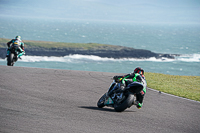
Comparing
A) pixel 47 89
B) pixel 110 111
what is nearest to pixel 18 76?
pixel 47 89

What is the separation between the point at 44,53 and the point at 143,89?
319ft

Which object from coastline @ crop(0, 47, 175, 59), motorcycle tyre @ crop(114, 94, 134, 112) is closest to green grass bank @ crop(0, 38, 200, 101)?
motorcycle tyre @ crop(114, 94, 134, 112)

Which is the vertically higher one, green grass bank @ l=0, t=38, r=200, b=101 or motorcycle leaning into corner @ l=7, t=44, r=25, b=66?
motorcycle leaning into corner @ l=7, t=44, r=25, b=66

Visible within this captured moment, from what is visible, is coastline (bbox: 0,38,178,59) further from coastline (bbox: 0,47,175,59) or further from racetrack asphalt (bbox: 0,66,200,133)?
racetrack asphalt (bbox: 0,66,200,133)

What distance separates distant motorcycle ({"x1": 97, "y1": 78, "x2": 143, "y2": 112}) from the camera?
973cm

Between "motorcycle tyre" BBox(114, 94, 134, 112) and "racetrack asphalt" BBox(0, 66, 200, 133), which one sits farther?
"motorcycle tyre" BBox(114, 94, 134, 112)

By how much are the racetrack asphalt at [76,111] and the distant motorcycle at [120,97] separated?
0.74ft

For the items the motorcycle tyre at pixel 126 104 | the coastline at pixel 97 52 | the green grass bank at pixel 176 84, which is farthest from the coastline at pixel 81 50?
the motorcycle tyre at pixel 126 104

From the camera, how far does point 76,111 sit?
31.9 feet

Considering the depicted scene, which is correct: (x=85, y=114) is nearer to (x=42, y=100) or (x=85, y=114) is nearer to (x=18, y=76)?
(x=42, y=100)

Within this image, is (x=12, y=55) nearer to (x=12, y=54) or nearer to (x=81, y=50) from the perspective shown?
(x=12, y=54)

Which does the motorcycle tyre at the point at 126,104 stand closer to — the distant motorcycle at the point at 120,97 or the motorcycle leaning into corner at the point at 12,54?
the distant motorcycle at the point at 120,97

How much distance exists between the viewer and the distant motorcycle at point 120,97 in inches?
383

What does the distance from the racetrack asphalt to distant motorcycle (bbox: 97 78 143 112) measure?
0.74ft
